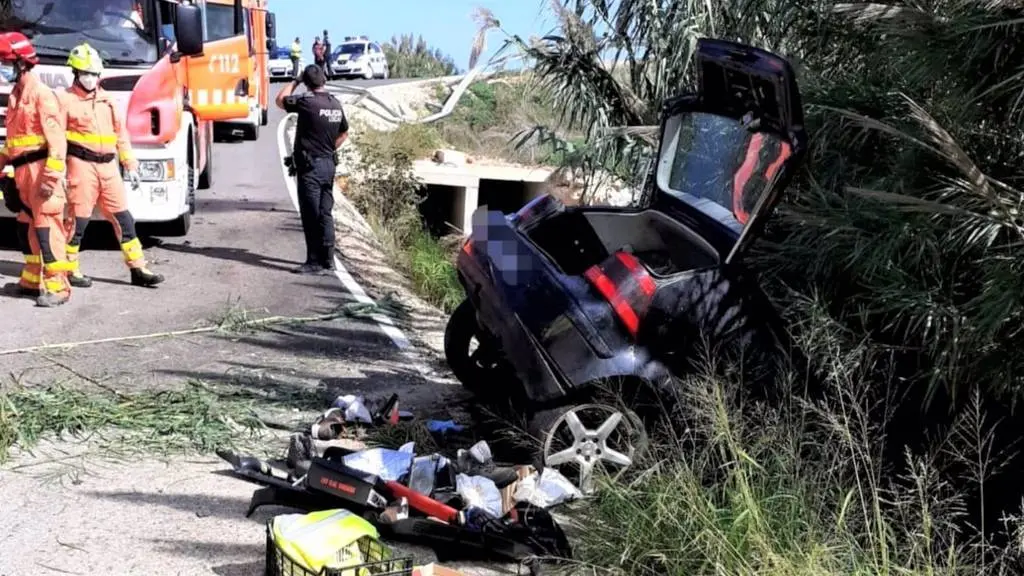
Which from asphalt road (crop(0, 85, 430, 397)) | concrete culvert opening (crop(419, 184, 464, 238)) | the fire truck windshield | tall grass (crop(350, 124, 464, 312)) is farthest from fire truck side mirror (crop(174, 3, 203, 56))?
concrete culvert opening (crop(419, 184, 464, 238))

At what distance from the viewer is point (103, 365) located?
23.1ft

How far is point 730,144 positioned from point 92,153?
532 centimetres

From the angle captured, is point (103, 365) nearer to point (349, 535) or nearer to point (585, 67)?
point (349, 535)

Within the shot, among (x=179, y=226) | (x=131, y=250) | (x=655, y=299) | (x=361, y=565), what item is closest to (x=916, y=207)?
(x=655, y=299)

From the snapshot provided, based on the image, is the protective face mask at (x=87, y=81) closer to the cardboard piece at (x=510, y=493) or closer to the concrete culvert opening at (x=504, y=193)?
the cardboard piece at (x=510, y=493)

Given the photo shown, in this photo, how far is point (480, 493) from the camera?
4742mm

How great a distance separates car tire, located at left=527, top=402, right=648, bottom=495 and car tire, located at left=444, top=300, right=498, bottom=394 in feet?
5.01

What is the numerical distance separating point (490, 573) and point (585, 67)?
271 inches

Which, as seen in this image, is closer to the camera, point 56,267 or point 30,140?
point 30,140

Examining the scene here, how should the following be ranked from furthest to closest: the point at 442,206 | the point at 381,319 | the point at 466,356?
the point at 442,206, the point at 381,319, the point at 466,356

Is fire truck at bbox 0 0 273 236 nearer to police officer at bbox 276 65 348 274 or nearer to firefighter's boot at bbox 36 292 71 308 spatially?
police officer at bbox 276 65 348 274

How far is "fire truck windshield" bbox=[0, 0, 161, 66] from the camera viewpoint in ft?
34.6

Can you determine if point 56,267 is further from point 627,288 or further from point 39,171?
point 627,288

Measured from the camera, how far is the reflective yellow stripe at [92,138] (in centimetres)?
884
